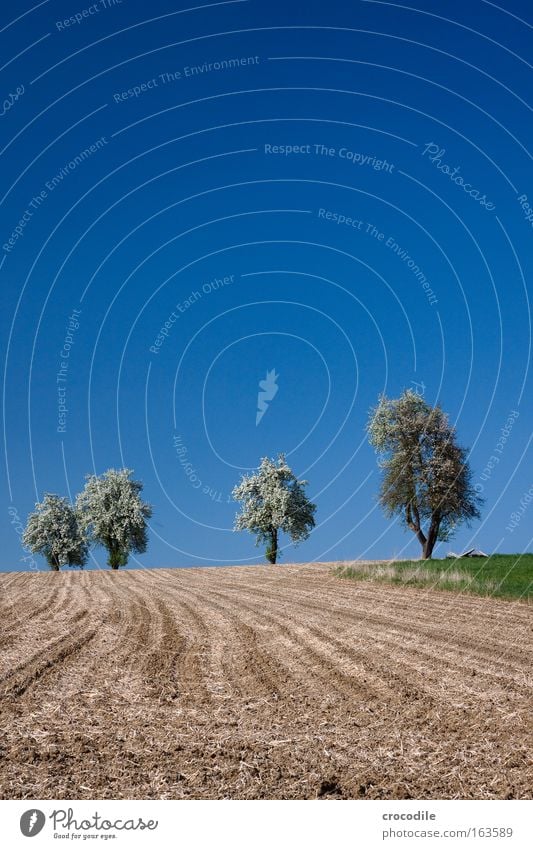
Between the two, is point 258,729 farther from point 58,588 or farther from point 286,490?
point 286,490

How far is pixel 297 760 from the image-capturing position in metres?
10.1

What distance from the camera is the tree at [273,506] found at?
81375mm

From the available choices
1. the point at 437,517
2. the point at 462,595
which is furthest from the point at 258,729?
the point at 437,517

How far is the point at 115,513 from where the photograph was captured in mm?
84750

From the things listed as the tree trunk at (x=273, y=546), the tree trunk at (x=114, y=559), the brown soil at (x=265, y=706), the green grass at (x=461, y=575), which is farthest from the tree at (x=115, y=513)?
the brown soil at (x=265, y=706)

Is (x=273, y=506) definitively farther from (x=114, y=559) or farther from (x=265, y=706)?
(x=265, y=706)

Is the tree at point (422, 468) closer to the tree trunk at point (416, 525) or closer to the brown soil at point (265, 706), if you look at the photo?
the tree trunk at point (416, 525)

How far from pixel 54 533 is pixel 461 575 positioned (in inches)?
2421

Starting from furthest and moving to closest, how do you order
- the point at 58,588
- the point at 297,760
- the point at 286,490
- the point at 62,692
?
the point at 286,490, the point at 58,588, the point at 62,692, the point at 297,760

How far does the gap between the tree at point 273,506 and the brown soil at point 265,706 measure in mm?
55026

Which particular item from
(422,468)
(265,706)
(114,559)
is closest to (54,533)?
(114,559)

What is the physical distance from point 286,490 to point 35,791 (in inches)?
2906

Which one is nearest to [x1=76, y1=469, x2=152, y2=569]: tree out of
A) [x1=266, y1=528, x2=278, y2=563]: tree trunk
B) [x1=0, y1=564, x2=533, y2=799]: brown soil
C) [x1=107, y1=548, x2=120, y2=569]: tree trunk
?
[x1=107, y1=548, x2=120, y2=569]: tree trunk
